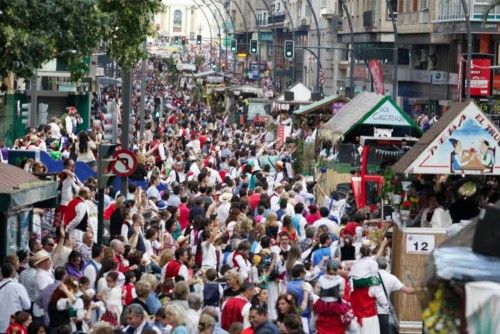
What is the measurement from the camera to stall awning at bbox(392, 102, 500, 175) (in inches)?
711

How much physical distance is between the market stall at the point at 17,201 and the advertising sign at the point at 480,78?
1261 inches

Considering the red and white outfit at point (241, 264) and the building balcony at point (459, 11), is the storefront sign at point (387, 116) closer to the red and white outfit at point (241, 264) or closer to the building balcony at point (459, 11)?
the red and white outfit at point (241, 264)

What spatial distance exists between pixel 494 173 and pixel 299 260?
7.69 ft

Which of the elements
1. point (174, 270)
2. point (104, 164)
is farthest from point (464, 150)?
point (104, 164)

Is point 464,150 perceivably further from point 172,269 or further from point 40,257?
point 40,257

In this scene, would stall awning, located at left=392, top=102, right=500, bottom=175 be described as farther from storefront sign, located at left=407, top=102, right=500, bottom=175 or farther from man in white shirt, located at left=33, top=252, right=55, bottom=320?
man in white shirt, located at left=33, top=252, right=55, bottom=320

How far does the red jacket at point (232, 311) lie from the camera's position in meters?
14.9

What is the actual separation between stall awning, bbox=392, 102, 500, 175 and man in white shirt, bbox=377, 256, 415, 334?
1528mm

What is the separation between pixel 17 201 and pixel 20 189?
0.32 m

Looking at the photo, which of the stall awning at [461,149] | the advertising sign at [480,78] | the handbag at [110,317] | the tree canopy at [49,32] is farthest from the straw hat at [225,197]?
the advertising sign at [480,78]

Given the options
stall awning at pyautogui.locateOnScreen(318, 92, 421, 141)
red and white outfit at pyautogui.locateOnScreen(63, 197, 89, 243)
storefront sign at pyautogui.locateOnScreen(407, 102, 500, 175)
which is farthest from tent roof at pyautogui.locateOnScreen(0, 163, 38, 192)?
stall awning at pyautogui.locateOnScreen(318, 92, 421, 141)

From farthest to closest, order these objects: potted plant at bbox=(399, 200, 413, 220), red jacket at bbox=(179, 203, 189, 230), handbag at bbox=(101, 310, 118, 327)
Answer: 1. red jacket at bbox=(179, 203, 189, 230)
2. potted plant at bbox=(399, 200, 413, 220)
3. handbag at bbox=(101, 310, 118, 327)

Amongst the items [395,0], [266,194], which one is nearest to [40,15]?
[266,194]

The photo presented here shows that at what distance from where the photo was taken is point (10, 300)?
1529cm
